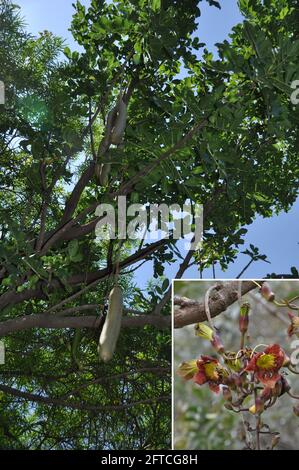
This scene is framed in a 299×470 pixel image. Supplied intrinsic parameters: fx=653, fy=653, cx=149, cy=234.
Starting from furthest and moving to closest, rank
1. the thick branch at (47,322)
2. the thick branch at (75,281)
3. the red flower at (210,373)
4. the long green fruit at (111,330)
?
the thick branch at (75,281) < the thick branch at (47,322) < the long green fruit at (111,330) < the red flower at (210,373)

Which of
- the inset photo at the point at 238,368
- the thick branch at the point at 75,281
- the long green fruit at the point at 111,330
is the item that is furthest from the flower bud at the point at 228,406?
the thick branch at the point at 75,281

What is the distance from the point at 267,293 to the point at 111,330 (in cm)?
82

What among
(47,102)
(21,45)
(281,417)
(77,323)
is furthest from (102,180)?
(21,45)

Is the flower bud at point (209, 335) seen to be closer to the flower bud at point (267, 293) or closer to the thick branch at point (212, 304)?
the thick branch at point (212, 304)

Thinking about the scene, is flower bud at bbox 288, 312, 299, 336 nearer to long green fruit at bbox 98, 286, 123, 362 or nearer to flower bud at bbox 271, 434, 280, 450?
flower bud at bbox 271, 434, 280, 450

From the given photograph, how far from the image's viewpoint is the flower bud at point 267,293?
7.02ft

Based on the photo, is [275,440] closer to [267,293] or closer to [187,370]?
[187,370]

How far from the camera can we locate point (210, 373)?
2041 millimetres

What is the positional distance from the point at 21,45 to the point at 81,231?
192 centimetres

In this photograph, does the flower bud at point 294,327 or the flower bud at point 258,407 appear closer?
the flower bud at point 258,407

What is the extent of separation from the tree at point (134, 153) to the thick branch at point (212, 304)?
70cm

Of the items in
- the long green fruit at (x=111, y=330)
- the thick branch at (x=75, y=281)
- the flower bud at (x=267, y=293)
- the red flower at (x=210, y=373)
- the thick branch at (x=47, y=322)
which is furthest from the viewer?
the thick branch at (x=75, y=281)

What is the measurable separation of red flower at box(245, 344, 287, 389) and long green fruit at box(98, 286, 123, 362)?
827mm

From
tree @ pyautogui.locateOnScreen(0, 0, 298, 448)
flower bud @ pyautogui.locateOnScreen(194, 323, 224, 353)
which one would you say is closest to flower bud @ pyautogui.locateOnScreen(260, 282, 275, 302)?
flower bud @ pyautogui.locateOnScreen(194, 323, 224, 353)
